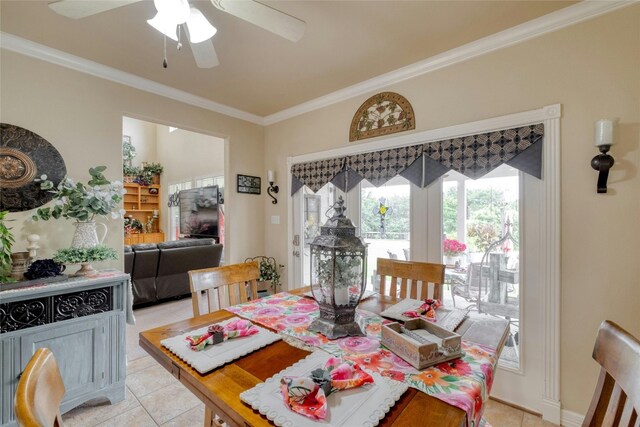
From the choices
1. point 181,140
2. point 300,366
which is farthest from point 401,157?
point 181,140

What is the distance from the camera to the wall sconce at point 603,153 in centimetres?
164

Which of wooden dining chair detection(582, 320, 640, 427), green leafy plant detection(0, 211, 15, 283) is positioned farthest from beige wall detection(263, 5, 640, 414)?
green leafy plant detection(0, 211, 15, 283)

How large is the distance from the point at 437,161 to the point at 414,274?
1.01 meters

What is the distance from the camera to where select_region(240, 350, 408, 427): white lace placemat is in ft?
2.36

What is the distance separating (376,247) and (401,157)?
Answer: 893 mm

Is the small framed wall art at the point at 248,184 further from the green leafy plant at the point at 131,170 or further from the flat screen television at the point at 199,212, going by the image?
the green leafy plant at the point at 131,170

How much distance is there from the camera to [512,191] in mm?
2135

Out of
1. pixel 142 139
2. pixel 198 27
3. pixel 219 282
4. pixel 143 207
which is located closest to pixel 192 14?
pixel 198 27

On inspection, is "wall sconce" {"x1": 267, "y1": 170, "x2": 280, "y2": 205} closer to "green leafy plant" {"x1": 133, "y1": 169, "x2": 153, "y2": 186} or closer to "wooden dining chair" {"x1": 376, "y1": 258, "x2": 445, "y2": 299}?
"wooden dining chair" {"x1": 376, "y1": 258, "x2": 445, "y2": 299}

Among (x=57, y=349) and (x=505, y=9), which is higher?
(x=505, y=9)

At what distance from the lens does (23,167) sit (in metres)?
2.13

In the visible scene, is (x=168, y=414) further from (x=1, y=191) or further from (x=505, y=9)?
(x=505, y=9)

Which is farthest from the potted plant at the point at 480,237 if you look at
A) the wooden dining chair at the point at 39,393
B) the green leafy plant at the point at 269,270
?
the wooden dining chair at the point at 39,393

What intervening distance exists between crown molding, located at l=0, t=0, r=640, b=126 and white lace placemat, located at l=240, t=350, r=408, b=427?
7.72 ft
